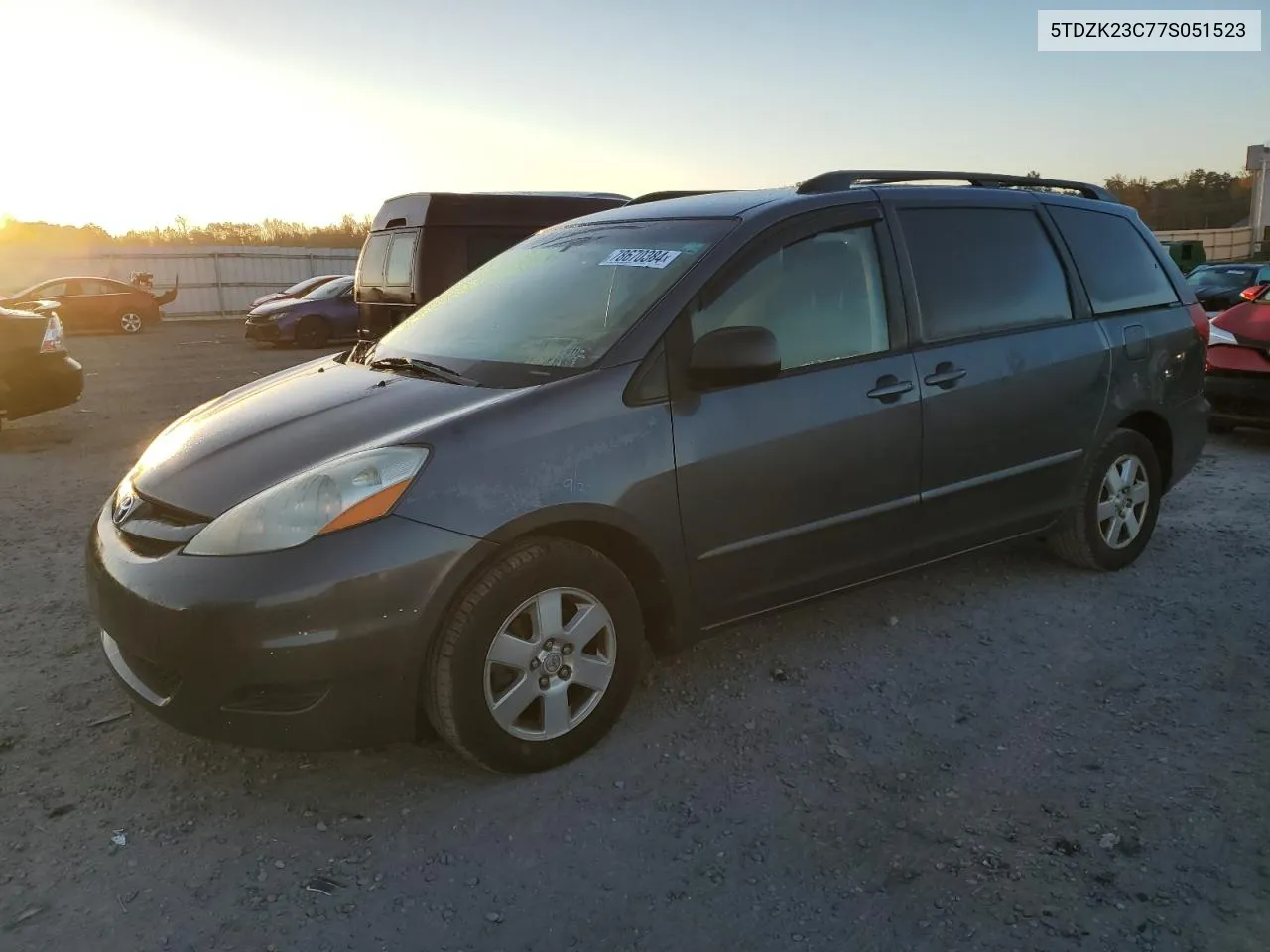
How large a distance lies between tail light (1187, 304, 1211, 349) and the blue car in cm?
1504

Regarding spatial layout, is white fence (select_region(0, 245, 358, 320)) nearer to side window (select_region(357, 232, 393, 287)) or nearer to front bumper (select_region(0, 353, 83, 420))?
side window (select_region(357, 232, 393, 287))

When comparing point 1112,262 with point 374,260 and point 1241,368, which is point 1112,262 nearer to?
point 1241,368

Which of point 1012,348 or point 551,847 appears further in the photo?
point 1012,348

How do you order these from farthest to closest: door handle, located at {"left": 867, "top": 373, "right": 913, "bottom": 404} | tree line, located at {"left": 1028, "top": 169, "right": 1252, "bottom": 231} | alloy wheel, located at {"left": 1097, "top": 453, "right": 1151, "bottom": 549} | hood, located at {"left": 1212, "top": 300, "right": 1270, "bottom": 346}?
1. tree line, located at {"left": 1028, "top": 169, "right": 1252, "bottom": 231}
2. hood, located at {"left": 1212, "top": 300, "right": 1270, "bottom": 346}
3. alloy wheel, located at {"left": 1097, "top": 453, "right": 1151, "bottom": 549}
4. door handle, located at {"left": 867, "top": 373, "right": 913, "bottom": 404}

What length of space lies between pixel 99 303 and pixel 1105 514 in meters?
23.6

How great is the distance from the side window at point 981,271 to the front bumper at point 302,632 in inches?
83.2

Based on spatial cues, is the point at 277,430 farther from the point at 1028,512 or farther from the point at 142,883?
the point at 1028,512

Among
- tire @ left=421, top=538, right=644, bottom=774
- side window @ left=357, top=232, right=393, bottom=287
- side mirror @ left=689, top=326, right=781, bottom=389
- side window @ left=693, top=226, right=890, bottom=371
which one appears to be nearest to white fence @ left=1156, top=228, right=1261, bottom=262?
side window @ left=357, top=232, right=393, bottom=287

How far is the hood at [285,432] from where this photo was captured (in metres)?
2.77

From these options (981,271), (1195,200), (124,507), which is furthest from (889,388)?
(1195,200)

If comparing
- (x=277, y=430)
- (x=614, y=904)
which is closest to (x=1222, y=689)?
(x=614, y=904)

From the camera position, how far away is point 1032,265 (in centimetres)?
409

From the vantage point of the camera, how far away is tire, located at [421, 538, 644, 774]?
2672mm

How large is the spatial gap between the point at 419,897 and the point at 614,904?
1.58ft
